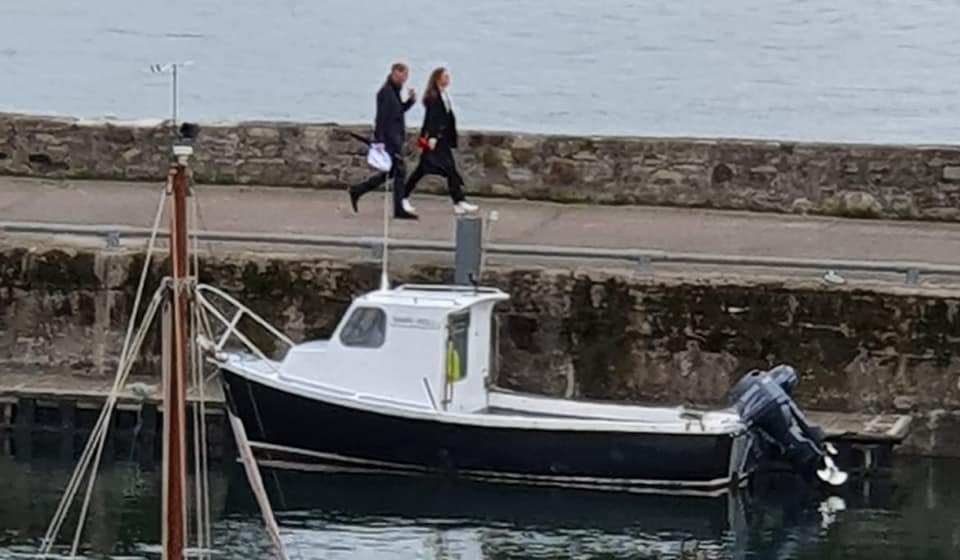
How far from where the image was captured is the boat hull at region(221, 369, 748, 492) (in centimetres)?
1861

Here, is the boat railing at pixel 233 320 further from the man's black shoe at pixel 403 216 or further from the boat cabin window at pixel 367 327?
the man's black shoe at pixel 403 216

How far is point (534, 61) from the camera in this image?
195 ft

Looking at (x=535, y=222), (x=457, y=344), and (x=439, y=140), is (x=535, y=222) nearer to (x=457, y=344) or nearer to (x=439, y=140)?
(x=439, y=140)

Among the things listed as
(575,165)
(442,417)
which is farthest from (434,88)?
(442,417)

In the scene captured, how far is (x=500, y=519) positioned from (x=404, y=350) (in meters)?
1.43

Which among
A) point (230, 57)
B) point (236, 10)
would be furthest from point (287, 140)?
point (236, 10)

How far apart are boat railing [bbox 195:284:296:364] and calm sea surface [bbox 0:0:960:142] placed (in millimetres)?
22997

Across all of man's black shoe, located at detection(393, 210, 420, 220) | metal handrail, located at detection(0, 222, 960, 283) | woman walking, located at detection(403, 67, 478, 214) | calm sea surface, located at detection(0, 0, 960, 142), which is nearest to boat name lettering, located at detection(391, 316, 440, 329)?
metal handrail, located at detection(0, 222, 960, 283)

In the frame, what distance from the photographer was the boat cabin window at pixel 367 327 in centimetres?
1892

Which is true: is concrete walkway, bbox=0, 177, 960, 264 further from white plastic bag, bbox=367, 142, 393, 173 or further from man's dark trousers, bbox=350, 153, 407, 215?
white plastic bag, bbox=367, 142, 393, 173

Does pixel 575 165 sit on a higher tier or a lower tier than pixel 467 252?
higher

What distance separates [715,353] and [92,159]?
6.51m

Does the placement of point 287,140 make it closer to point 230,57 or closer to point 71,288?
point 71,288

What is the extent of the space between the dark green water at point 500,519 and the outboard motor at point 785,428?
11.1 inches
